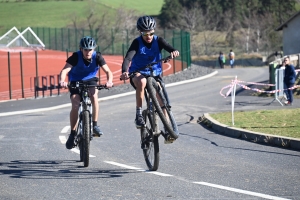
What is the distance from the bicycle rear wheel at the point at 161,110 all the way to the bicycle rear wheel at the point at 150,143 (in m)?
0.21

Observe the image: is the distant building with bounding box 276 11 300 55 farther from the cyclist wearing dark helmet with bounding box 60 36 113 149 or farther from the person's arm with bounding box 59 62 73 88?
the person's arm with bounding box 59 62 73 88

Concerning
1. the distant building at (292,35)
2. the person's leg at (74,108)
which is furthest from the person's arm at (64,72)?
the distant building at (292,35)

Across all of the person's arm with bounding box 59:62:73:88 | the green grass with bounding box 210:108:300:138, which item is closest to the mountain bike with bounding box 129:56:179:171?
the person's arm with bounding box 59:62:73:88

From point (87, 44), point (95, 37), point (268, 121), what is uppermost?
point (95, 37)

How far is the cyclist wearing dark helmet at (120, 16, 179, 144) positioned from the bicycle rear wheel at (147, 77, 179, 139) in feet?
0.60

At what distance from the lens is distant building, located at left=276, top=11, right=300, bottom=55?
201 feet

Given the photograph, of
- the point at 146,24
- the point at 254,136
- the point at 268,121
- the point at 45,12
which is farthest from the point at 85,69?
the point at 45,12

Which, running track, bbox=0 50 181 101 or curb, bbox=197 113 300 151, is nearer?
curb, bbox=197 113 300 151

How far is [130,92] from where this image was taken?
31.4 meters

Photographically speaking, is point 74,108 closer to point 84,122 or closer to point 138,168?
point 84,122

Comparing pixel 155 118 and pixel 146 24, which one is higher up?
pixel 146 24

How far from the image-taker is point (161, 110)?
964cm

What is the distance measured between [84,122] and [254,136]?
4600 mm

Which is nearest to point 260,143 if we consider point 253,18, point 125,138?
point 125,138
